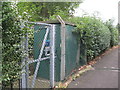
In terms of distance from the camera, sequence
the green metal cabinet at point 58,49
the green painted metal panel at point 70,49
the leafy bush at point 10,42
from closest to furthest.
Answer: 1. the leafy bush at point 10,42
2. the green metal cabinet at point 58,49
3. the green painted metal panel at point 70,49

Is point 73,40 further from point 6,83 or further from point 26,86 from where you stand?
point 6,83

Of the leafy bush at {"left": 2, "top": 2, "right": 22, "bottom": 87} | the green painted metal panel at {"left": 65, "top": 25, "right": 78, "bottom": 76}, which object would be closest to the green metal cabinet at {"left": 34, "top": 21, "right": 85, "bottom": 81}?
the green painted metal panel at {"left": 65, "top": 25, "right": 78, "bottom": 76}

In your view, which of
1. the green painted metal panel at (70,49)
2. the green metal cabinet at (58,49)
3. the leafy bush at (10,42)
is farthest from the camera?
the green painted metal panel at (70,49)

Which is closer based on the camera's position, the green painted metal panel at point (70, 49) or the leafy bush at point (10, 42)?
the leafy bush at point (10, 42)

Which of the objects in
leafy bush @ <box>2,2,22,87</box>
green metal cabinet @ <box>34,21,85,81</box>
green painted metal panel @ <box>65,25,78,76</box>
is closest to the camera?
leafy bush @ <box>2,2,22,87</box>

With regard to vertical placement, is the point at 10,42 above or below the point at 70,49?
above

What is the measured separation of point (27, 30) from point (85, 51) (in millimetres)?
4418

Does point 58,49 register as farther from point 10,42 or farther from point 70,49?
point 10,42

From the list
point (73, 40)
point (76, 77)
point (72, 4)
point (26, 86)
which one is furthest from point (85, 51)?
point (72, 4)

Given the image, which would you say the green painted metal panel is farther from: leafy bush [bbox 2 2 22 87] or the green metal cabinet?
leafy bush [bbox 2 2 22 87]

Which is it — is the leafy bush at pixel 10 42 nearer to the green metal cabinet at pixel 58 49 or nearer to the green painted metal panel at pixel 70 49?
the green metal cabinet at pixel 58 49

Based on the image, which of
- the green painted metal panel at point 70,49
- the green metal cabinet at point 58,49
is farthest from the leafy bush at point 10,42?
the green painted metal panel at point 70,49

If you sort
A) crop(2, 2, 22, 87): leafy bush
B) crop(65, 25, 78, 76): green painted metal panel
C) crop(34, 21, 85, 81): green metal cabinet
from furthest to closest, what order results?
crop(65, 25, 78, 76): green painted metal panel
crop(34, 21, 85, 81): green metal cabinet
crop(2, 2, 22, 87): leafy bush

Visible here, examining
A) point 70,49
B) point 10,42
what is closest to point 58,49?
point 70,49
